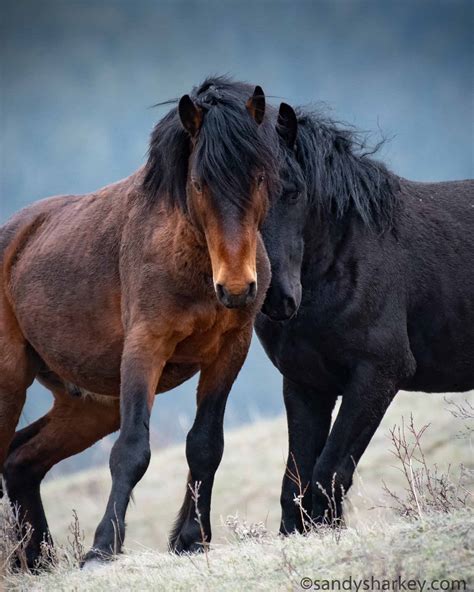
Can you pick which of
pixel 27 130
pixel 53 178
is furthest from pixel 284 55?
pixel 53 178

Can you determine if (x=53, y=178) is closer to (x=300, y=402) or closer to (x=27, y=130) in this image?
(x=27, y=130)

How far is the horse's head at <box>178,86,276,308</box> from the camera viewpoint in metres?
5.95

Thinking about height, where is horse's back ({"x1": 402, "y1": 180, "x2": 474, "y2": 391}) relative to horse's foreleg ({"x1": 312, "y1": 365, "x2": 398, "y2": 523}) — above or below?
above

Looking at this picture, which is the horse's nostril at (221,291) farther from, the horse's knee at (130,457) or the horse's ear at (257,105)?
the horse's ear at (257,105)

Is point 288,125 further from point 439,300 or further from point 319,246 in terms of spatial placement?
point 439,300

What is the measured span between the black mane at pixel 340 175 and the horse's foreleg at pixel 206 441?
1313 millimetres

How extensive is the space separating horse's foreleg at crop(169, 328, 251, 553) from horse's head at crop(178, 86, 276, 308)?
2.79 ft

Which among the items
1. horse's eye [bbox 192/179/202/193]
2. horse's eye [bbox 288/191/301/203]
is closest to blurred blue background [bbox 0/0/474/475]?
horse's eye [bbox 288/191/301/203]

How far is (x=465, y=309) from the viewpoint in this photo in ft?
26.1

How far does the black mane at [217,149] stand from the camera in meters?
6.18

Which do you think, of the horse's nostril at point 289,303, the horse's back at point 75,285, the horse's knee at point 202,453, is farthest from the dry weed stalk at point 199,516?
the horse's nostril at point 289,303

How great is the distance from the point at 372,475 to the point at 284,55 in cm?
18000

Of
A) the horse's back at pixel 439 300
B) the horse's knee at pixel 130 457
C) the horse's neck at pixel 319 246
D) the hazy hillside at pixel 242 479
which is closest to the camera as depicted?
the horse's knee at pixel 130 457

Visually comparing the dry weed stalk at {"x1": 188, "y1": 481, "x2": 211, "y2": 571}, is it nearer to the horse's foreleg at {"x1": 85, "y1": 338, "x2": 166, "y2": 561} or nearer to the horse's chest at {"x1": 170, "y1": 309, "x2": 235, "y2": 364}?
the horse's foreleg at {"x1": 85, "y1": 338, "x2": 166, "y2": 561}
